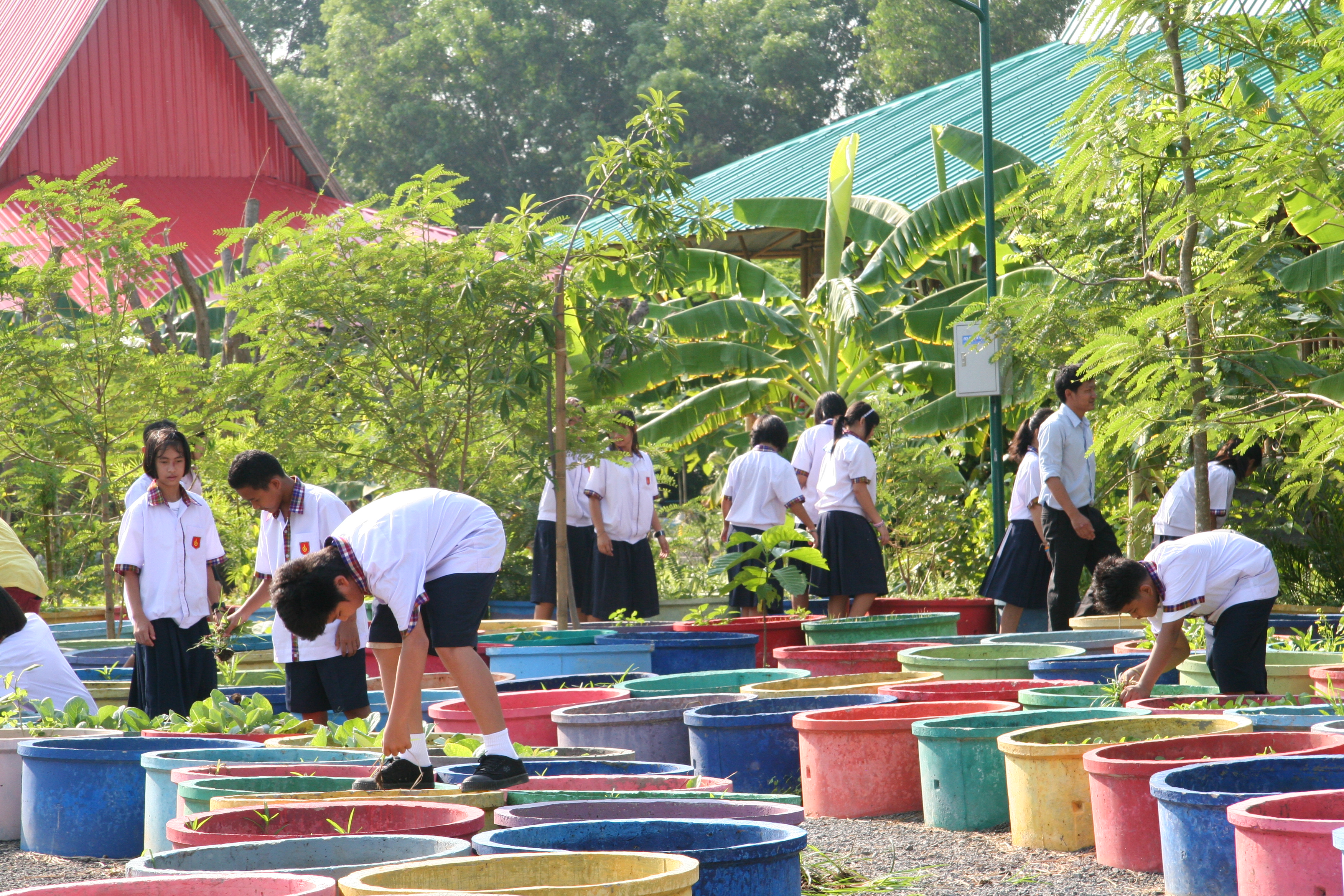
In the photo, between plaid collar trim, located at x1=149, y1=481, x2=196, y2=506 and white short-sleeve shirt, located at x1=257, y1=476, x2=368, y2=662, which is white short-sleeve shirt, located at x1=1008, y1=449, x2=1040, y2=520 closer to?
white short-sleeve shirt, located at x1=257, y1=476, x2=368, y2=662

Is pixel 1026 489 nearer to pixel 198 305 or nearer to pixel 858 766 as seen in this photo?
pixel 858 766

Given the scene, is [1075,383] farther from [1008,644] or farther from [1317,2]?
[1317,2]

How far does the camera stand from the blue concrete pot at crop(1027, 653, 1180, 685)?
7016 mm

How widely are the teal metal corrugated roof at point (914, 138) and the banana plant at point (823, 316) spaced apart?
1.28m

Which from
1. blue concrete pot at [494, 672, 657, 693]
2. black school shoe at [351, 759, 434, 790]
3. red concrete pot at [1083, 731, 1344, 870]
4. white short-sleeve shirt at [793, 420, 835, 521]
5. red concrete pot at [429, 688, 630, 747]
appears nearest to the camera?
black school shoe at [351, 759, 434, 790]

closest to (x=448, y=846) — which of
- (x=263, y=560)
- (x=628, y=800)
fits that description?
(x=628, y=800)

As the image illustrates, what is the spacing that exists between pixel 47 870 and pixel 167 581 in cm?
200

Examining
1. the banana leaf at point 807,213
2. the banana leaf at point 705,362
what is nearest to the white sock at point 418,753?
the banana leaf at point 705,362

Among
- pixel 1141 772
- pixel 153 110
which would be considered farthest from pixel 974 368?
pixel 153 110

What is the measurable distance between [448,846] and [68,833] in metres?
2.52

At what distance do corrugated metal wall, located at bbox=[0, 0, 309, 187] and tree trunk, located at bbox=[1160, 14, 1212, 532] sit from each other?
1683 centimetres

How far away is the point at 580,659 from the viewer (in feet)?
26.4

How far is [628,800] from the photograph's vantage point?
4.25m

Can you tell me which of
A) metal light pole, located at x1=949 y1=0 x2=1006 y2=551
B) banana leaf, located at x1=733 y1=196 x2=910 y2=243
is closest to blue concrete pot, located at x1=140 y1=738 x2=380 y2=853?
metal light pole, located at x1=949 y1=0 x2=1006 y2=551
